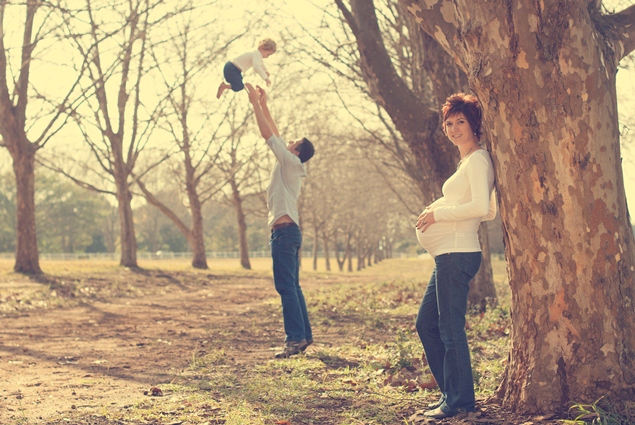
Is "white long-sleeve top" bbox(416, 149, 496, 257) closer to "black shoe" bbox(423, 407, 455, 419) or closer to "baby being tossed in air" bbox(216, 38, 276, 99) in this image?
"black shoe" bbox(423, 407, 455, 419)

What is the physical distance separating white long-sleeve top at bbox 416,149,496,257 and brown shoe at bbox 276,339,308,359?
118 inches

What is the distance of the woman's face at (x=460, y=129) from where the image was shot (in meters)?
4.29

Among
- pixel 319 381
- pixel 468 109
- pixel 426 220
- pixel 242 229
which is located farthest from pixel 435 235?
pixel 242 229

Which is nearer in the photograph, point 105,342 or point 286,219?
point 286,219

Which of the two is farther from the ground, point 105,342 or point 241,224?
point 241,224

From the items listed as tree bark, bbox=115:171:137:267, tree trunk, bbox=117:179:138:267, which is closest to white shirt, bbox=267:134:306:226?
tree trunk, bbox=117:179:138:267

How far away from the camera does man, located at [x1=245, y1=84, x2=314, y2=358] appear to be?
6914mm

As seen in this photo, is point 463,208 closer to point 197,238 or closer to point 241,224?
point 197,238

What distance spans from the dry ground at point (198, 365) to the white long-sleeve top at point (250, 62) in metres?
3.07

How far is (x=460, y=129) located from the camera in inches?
169

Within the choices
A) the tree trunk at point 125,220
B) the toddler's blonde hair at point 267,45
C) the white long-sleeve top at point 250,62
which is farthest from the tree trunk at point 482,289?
the tree trunk at point 125,220

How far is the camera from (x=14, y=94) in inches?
685

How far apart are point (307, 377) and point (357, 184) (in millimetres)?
40653

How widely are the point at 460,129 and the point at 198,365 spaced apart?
3.56m
